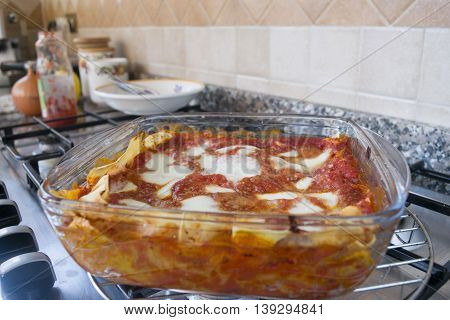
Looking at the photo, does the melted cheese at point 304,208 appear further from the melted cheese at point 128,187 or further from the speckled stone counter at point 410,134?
the speckled stone counter at point 410,134

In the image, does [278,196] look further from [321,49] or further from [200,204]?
[321,49]

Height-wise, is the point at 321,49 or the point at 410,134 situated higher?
the point at 321,49

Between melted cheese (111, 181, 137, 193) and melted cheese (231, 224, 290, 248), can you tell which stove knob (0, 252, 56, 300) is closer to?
melted cheese (111, 181, 137, 193)

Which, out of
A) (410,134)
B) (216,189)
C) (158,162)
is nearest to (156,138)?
(158,162)

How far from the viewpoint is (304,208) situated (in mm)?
433

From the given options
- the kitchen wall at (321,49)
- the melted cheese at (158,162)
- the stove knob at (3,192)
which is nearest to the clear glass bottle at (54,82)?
the kitchen wall at (321,49)

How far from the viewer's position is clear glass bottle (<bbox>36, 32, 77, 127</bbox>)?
104 cm

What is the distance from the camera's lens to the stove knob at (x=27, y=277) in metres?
0.41

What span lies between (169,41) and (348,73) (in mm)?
596

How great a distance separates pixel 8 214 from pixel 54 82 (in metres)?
0.59

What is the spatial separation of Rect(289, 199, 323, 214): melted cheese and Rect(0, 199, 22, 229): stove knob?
1.16ft
